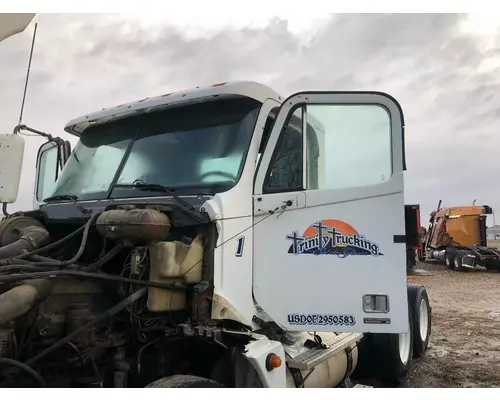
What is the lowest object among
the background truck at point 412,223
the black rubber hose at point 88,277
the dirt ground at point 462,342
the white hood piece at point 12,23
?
the dirt ground at point 462,342

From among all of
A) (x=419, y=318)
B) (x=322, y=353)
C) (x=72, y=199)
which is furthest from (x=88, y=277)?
(x=419, y=318)

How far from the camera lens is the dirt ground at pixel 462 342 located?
584 cm

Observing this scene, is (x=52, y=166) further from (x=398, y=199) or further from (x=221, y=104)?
(x=398, y=199)

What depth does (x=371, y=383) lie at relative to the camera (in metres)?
5.55

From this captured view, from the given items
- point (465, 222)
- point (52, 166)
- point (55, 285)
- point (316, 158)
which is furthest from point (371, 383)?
point (465, 222)

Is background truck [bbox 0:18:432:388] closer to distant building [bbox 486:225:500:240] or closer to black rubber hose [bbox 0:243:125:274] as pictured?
black rubber hose [bbox 0:243:125:274]

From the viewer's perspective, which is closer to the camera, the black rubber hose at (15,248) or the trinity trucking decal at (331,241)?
the black rubber hose at (15,248)

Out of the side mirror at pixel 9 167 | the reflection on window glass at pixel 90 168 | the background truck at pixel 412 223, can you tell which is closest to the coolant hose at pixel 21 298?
the side mirror at pixel 9 167

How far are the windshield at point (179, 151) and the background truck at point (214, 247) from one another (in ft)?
0.04

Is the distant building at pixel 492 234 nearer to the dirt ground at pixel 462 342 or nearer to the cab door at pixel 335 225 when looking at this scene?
the dirt ground at pixel 462 342

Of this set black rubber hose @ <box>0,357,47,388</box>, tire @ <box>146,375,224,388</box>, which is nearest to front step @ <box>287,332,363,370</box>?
tire @ <box>146,375,224,388</box>

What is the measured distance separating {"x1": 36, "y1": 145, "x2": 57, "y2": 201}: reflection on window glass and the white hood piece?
2.20 metres

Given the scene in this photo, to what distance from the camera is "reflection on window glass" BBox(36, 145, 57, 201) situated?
5336 mm

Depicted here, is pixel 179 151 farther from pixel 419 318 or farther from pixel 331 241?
pixel 419 318
